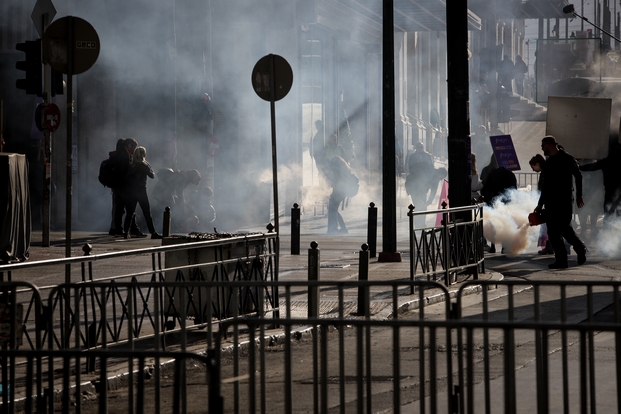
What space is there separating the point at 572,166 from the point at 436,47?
31.2m

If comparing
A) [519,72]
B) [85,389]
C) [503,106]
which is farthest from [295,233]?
[519,72]

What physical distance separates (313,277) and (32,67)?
8.48m

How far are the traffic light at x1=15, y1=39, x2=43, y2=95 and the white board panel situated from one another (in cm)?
773

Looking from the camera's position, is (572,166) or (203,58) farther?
(203,58)

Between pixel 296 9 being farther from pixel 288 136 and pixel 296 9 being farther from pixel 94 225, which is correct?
pixel 94 225

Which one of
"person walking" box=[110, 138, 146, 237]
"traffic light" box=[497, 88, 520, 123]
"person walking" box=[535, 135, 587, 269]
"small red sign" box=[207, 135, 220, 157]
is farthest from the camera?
"traffic light" box=[497, 88, 520, 123]

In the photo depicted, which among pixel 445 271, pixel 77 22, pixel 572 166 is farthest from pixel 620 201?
pixel 77 22

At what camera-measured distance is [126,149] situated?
59.5ft

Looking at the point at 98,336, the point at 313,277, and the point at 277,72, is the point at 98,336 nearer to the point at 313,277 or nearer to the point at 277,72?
the point at 313,277

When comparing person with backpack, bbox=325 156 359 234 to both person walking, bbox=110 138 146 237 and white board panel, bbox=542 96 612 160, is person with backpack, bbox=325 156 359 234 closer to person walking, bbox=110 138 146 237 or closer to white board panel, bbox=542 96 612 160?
person walking, bbox=110 138 146 237

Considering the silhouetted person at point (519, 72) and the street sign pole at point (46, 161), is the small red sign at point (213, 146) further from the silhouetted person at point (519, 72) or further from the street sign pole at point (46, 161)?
the silhouetted person at point (519, 72)

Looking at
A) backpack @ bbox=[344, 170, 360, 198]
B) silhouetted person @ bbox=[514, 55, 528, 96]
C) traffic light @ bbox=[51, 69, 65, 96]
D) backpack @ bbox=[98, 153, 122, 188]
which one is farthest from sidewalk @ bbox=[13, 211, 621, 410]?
silhouetted person @ bbox=[514, 55, 528, 96]

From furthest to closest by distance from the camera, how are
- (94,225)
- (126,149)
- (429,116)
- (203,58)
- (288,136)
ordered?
(429,116)
(288,136)
(203,58)
(94,225)
(126,149)

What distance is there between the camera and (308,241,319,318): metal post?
8156 millimetres
